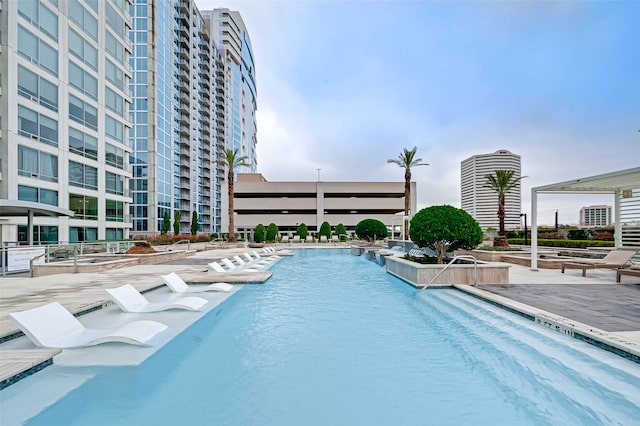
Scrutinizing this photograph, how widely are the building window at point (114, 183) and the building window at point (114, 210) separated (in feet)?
2.85

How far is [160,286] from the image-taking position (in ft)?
30.9

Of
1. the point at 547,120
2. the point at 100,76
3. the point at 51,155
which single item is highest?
the point at 100,76

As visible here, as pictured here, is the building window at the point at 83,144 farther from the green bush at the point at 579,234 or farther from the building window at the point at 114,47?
the green bush at the point at 579,234

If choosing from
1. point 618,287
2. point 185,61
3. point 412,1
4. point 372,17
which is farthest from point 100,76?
point 618,287

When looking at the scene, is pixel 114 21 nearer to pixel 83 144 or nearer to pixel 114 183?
pixel 83 144

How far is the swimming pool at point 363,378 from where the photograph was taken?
325cm

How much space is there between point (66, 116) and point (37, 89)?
2.48 metres

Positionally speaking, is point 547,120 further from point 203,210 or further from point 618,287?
point 203,210

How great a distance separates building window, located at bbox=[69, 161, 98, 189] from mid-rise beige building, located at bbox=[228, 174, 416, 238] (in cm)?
2755

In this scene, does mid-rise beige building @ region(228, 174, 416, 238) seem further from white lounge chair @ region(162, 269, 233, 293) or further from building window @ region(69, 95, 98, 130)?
white lounge chair @ region(162, 269, 233, 293)

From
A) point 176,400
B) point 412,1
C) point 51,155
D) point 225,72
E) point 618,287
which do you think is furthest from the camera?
point 225,72

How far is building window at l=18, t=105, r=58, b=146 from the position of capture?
20.0 meters

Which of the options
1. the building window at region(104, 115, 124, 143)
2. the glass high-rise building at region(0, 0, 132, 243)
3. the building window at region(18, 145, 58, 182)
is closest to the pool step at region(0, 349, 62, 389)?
the glass high-rise building at region(0, 0, 132, 243)

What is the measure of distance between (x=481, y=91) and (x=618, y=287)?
15.2 meters
